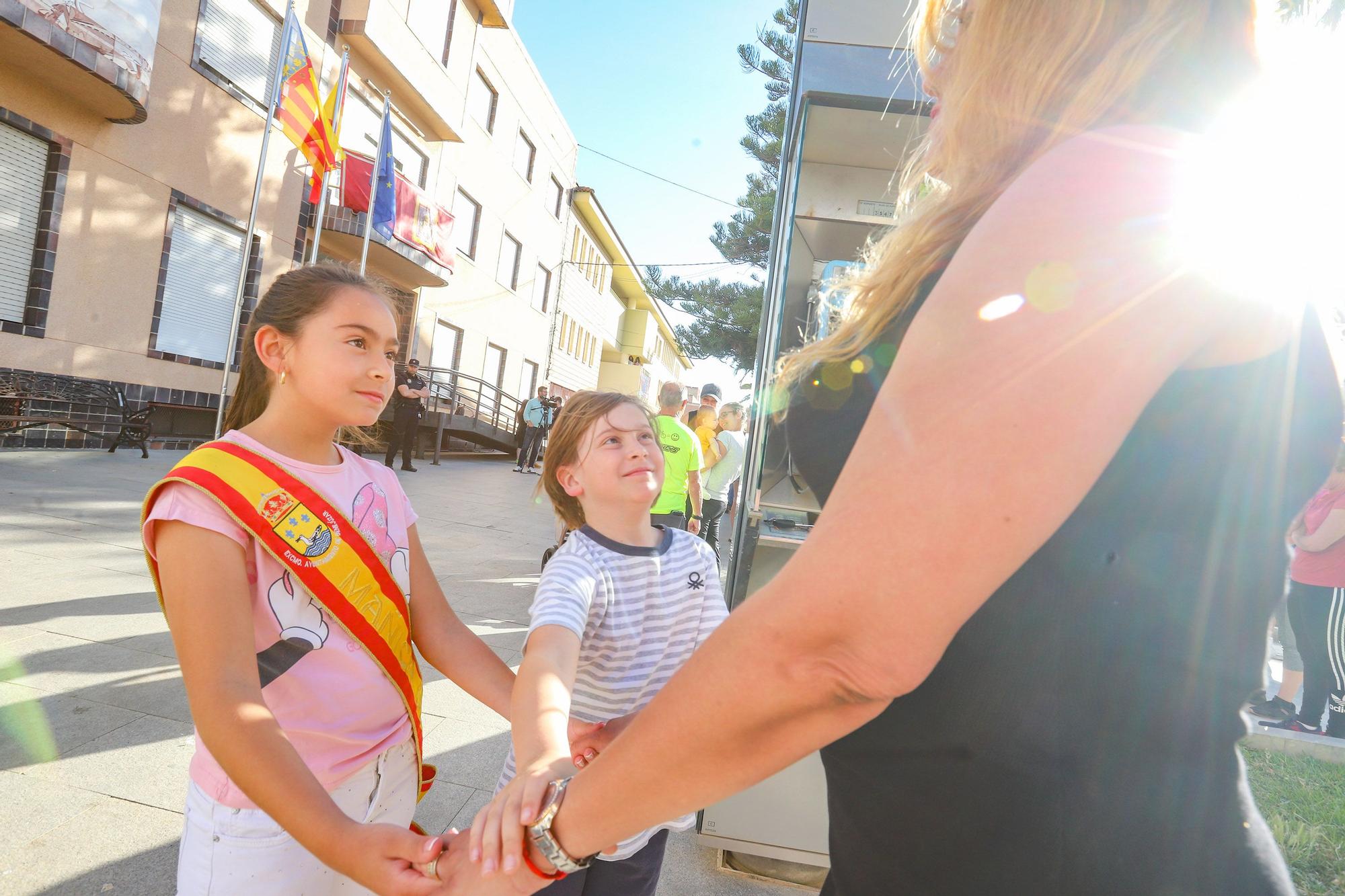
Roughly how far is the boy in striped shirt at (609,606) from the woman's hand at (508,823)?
21 centimetres

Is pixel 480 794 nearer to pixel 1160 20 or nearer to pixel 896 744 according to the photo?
pixel 896 744

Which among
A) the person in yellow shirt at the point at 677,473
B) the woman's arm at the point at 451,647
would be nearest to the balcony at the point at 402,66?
the person in yellow shirt at the point at 677,473

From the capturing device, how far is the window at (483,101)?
752 inches


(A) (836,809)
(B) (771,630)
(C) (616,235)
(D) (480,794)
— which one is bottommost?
(D) (480,794)

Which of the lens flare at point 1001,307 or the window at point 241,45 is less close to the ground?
the window at point 241,45

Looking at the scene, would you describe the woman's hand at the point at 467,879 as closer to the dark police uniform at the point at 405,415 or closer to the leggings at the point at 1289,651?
the leggings at the point at 1289,651

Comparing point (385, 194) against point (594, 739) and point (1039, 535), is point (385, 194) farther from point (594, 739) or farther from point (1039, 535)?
point (1039, 535)

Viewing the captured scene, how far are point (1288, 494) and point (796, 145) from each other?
2568 mm

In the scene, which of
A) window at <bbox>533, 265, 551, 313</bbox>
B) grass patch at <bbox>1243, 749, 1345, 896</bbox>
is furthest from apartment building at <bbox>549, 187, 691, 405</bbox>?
grass patch at <bbox>1243, 749, 1345, 896</bbox>

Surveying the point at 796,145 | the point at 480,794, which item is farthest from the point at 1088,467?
the point at 480,794

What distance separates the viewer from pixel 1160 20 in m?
0.73

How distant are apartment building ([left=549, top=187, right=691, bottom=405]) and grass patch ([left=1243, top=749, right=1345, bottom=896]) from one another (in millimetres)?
16822

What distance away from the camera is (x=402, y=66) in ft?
50.1

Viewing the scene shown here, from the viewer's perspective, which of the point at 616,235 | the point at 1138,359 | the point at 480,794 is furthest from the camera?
the point at 616,235
